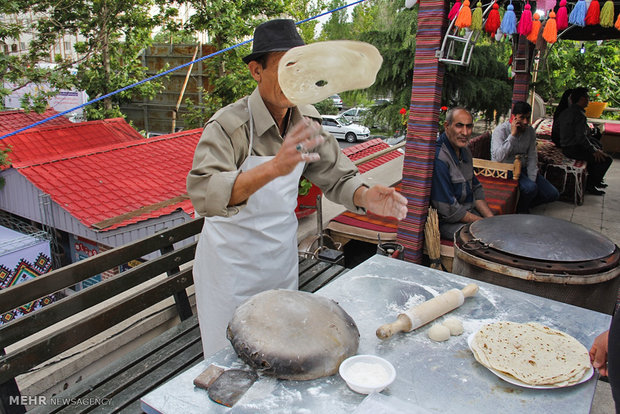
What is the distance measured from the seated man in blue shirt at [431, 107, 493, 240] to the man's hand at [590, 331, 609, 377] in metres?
2.64

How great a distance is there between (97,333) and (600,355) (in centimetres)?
226

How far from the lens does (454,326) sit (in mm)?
1735

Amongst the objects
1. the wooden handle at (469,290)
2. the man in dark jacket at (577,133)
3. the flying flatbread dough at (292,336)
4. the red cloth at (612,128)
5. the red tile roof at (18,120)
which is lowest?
the red cloth at (612,128)

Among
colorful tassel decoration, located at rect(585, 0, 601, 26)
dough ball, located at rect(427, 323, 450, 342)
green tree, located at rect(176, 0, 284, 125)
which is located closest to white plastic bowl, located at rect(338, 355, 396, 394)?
dough ball, located at rect(427, 323, 450, 342)

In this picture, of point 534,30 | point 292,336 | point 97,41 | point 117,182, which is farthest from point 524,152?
point 97,41

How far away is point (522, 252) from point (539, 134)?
8.18m

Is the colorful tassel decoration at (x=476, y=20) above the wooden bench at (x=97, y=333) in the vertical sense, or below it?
above

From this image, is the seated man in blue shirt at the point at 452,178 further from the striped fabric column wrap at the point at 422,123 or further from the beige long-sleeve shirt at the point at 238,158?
the beige long-sleeve shirt at the point at 238,158

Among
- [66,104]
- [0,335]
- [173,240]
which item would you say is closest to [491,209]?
[173,240]

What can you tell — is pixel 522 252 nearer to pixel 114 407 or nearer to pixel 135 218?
pixel 114 407

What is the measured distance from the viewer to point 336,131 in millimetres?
24859

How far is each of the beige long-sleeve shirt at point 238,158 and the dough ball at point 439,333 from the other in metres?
0.68

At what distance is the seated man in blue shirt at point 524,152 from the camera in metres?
5.77

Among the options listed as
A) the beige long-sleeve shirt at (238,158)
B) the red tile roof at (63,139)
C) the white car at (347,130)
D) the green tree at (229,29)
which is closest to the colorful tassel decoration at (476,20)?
the beige long-sleeve shirt at (238,158)
